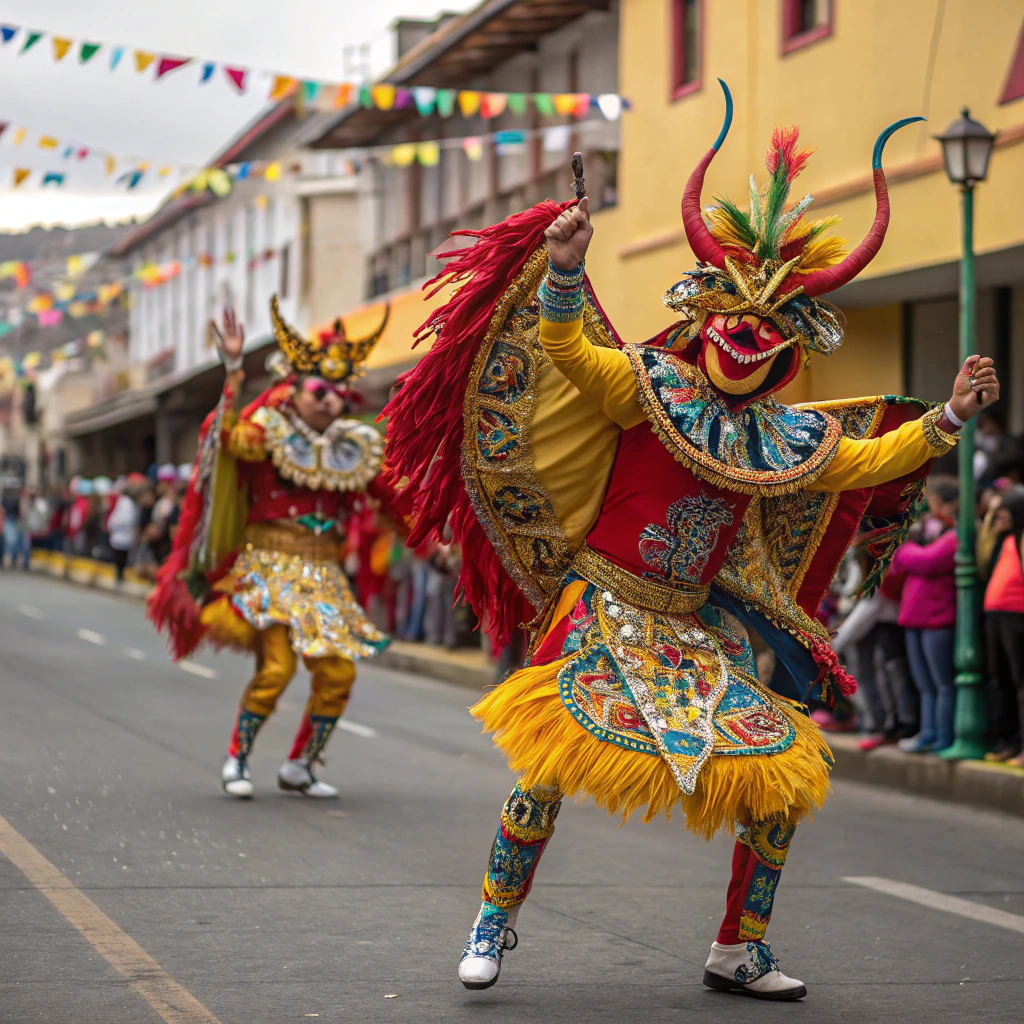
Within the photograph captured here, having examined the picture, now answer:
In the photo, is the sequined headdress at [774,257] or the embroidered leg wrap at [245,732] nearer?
the sequined headdress at [774,257]

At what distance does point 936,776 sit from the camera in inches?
396

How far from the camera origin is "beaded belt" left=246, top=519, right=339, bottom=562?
27.0ft

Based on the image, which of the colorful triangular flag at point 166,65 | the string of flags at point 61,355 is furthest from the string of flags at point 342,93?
the string of flags at point 61,355

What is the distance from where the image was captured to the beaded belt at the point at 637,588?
481 cm

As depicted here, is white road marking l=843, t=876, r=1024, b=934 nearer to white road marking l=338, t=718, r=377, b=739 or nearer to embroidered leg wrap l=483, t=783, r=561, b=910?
embroidered leg wrap l=483, t=783, r=561, b=910

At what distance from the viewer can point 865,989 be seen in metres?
5.08

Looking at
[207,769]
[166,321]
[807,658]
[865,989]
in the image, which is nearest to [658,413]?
[807,658]

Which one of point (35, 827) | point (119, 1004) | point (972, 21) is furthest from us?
point (972, 21)

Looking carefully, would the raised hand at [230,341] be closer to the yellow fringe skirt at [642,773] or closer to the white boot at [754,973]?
the yellow fringe skirt at [642,773]

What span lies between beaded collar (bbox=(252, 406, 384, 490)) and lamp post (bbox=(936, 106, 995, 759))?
3726mm

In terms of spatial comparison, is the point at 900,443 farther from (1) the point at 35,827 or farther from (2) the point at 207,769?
(2) the point at 207,769

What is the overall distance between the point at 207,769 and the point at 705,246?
17.3 feet

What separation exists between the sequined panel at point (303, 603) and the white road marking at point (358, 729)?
11.0 ft

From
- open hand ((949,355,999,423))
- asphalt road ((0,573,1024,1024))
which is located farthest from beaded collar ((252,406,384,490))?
open hand ((949,355,999,423))
